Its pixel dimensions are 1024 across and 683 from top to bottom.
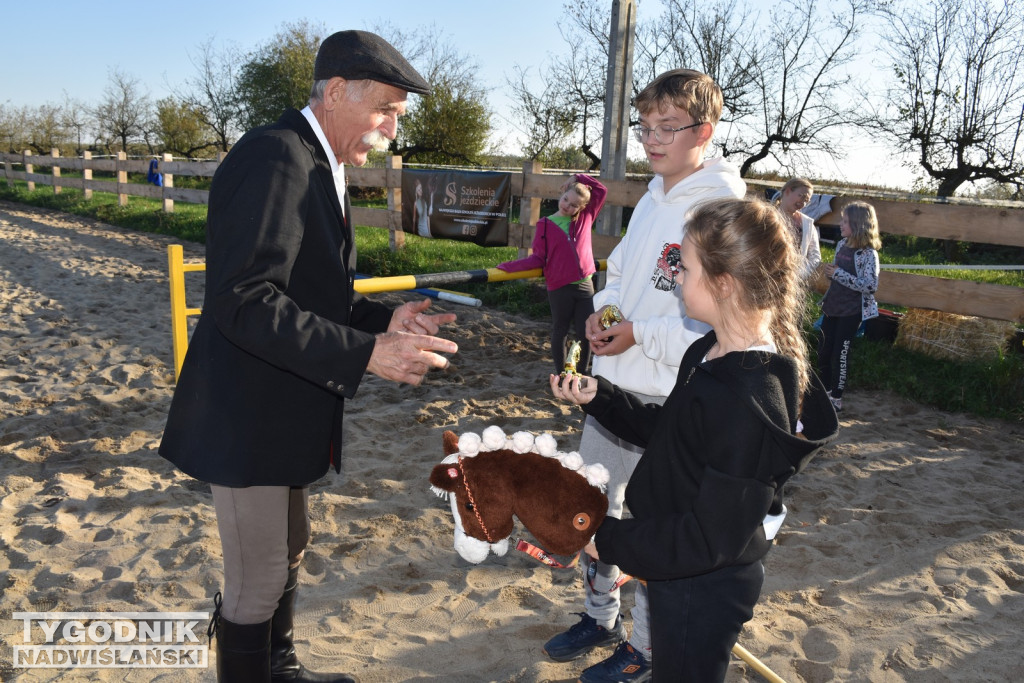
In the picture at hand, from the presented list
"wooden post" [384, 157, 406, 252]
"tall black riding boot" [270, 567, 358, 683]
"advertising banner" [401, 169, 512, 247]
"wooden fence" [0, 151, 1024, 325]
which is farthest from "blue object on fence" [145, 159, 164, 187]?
"tall black riding boot" [270, 567, 358, 683]

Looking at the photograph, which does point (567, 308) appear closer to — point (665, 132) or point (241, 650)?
point (665, 132)

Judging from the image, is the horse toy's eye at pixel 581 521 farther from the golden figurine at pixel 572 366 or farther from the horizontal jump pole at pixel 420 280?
the horizontal jump pole at pixel 420 280

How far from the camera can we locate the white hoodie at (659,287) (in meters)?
2.19

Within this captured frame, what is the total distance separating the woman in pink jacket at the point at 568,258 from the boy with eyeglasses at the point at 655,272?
3044 millimetres

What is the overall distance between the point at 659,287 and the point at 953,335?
5.59 metres

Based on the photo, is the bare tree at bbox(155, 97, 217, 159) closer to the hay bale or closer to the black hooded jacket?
the hay bale

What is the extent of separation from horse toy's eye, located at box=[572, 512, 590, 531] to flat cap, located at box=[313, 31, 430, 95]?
120cm

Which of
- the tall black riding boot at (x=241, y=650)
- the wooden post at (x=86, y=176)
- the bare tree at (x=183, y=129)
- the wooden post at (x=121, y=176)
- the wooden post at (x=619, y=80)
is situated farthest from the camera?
the bare tree at (x=183, y=129)

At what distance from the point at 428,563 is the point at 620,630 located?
951 millimetres

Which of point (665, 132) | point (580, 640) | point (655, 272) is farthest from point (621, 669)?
point (665, 132)

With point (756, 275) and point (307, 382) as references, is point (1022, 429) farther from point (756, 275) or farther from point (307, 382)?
point (307, 382)

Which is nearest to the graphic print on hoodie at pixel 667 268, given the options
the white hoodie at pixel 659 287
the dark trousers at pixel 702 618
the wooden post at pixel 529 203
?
the white hoodie at pixel 659 287

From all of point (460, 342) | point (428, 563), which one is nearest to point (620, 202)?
point (460, 342)

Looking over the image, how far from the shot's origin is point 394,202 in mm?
10516
